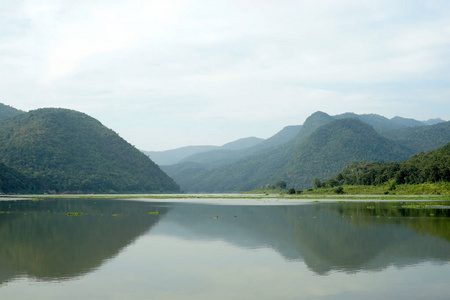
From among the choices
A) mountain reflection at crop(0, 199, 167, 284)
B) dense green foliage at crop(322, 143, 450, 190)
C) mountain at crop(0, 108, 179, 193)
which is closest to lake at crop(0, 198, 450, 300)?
mountain reflection at crop(0, 199, 167, 284)

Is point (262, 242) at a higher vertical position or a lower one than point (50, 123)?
lower

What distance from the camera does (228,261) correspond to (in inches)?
893

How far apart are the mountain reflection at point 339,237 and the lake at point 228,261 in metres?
0.07

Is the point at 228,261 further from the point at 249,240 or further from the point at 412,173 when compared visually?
the point at 412,173

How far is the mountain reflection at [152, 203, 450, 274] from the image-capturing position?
2255 centimetres

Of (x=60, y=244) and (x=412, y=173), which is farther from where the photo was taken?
(x=412, y=173)

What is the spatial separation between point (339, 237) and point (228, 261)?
432 inches

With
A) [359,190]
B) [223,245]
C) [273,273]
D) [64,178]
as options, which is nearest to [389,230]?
[223,245]

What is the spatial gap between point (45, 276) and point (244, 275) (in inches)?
341

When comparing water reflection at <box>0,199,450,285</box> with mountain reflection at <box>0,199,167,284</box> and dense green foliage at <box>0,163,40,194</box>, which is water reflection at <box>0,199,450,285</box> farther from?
dense green foliage at <box>0,163,40,194</box>

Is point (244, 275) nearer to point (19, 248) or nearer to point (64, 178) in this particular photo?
point (19, 248)

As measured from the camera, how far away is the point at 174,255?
2461 centimetres

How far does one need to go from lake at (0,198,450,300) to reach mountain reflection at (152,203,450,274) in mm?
70

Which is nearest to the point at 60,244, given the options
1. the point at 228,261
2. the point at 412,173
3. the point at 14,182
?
the point at 228,261
